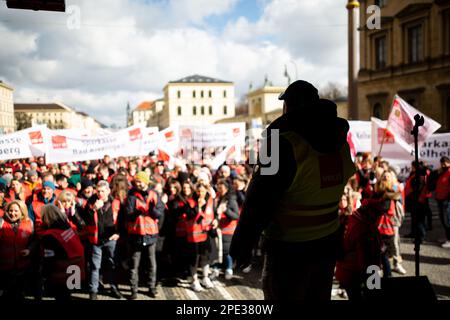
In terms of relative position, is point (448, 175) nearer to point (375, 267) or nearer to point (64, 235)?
point (375, 267)

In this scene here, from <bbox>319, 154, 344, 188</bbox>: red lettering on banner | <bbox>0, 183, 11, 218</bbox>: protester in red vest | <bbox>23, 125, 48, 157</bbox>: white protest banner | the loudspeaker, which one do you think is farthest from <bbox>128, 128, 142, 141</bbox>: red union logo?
<bbox>319, 154, 344, 188</bbox>: red lettering on banner

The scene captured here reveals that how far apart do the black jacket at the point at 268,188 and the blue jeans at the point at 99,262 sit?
15.5 ft

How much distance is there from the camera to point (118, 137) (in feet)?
38.1

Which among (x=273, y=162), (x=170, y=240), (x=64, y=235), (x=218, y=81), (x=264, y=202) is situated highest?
(x=218, y=81)

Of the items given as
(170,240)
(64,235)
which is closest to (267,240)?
(64,235)

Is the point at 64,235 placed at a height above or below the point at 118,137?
below

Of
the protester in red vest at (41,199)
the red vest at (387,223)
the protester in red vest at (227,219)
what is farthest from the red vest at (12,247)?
the red vest at (387,223)

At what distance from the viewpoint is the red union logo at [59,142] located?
33.0ft

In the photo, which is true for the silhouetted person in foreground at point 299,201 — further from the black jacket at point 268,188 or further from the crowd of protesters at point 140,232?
the crowd of protesters at point 140,232

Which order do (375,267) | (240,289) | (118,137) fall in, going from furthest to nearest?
(118,137), (240,289), (375,267)
